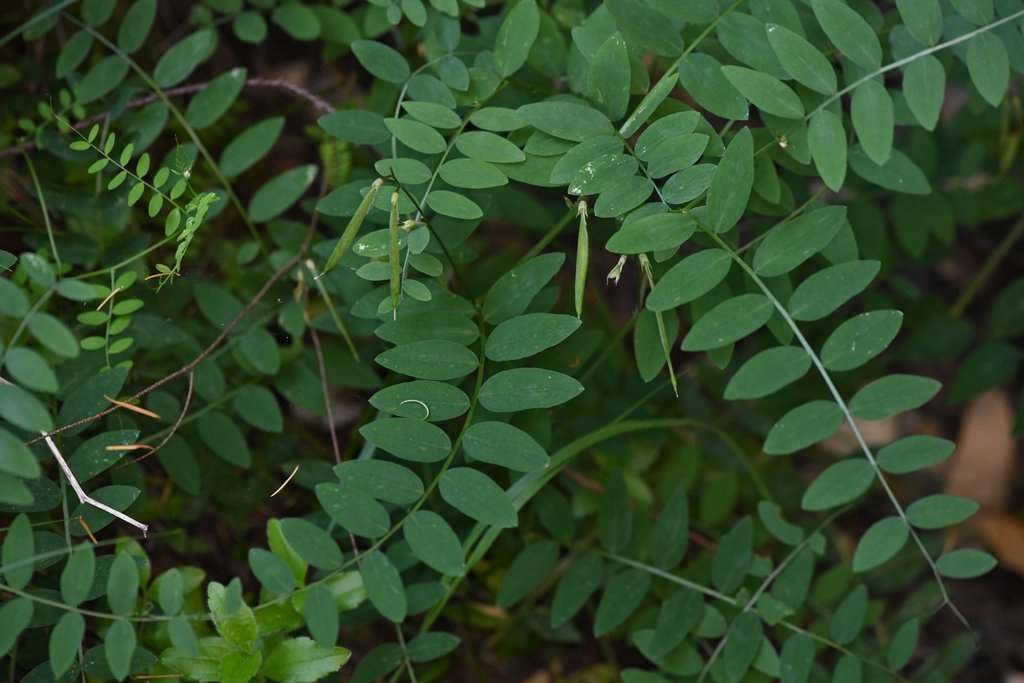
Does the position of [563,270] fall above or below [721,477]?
above

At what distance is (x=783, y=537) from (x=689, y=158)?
0.79 m

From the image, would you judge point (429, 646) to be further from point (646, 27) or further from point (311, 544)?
point (646, 27)

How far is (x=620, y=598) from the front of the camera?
5.73ft

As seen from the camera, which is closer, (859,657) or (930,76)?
(930,76)

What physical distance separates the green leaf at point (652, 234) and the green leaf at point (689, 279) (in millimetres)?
41

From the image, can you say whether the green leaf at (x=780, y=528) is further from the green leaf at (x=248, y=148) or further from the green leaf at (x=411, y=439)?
the green leaf at (x=248, y=148)

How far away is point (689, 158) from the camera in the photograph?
1370mm

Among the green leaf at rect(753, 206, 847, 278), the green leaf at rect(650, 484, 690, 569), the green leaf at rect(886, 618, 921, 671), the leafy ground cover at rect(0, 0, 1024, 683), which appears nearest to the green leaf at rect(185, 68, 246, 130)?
the leafy ground cover at rect(0, 0, 1024, 683)

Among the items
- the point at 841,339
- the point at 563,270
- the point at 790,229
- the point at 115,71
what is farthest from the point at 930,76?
the point at 115,71

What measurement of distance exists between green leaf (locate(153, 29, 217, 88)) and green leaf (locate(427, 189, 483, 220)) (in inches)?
29.5

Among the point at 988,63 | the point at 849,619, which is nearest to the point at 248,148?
the point at 988,63

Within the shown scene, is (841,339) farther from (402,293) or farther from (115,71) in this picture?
(115,71)

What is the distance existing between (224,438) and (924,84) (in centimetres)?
138

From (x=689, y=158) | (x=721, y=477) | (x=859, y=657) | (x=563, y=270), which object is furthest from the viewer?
(x=563, y=270)
